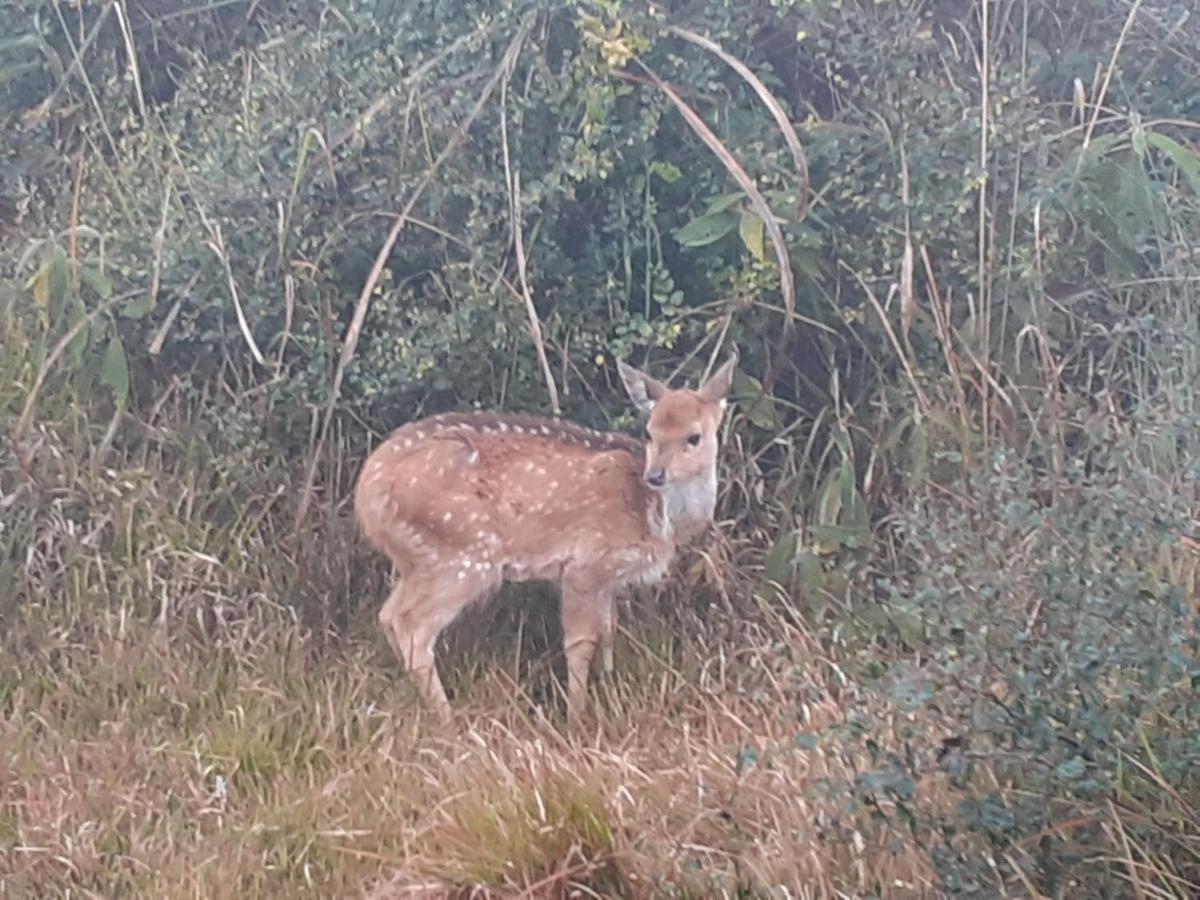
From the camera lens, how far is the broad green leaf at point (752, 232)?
235 inches

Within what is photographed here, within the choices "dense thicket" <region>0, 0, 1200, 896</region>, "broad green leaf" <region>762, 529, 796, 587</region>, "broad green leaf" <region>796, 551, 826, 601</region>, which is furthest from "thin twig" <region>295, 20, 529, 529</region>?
"broad green leaf" <region>796, 551, 826, 601</region>

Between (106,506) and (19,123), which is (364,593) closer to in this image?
(106,506)

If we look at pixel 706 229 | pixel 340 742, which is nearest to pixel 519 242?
pixel 706 229

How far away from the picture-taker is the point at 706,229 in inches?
240

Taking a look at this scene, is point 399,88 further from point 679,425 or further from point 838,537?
point 838,537

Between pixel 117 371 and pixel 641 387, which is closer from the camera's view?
pixel 641 387

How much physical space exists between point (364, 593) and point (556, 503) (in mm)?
763

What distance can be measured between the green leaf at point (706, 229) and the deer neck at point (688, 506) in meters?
0.77

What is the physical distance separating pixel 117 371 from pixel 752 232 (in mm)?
2283

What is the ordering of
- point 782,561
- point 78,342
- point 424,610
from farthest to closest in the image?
1. point 78,342
2. point 424,610
3. point 782,561

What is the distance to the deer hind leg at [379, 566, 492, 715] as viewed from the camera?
586 cm

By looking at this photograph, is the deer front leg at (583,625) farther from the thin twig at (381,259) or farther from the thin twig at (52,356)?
the thin twig at (52,356)

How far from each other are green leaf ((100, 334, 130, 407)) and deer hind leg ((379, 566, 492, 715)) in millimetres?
1243

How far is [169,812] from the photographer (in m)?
5.00
